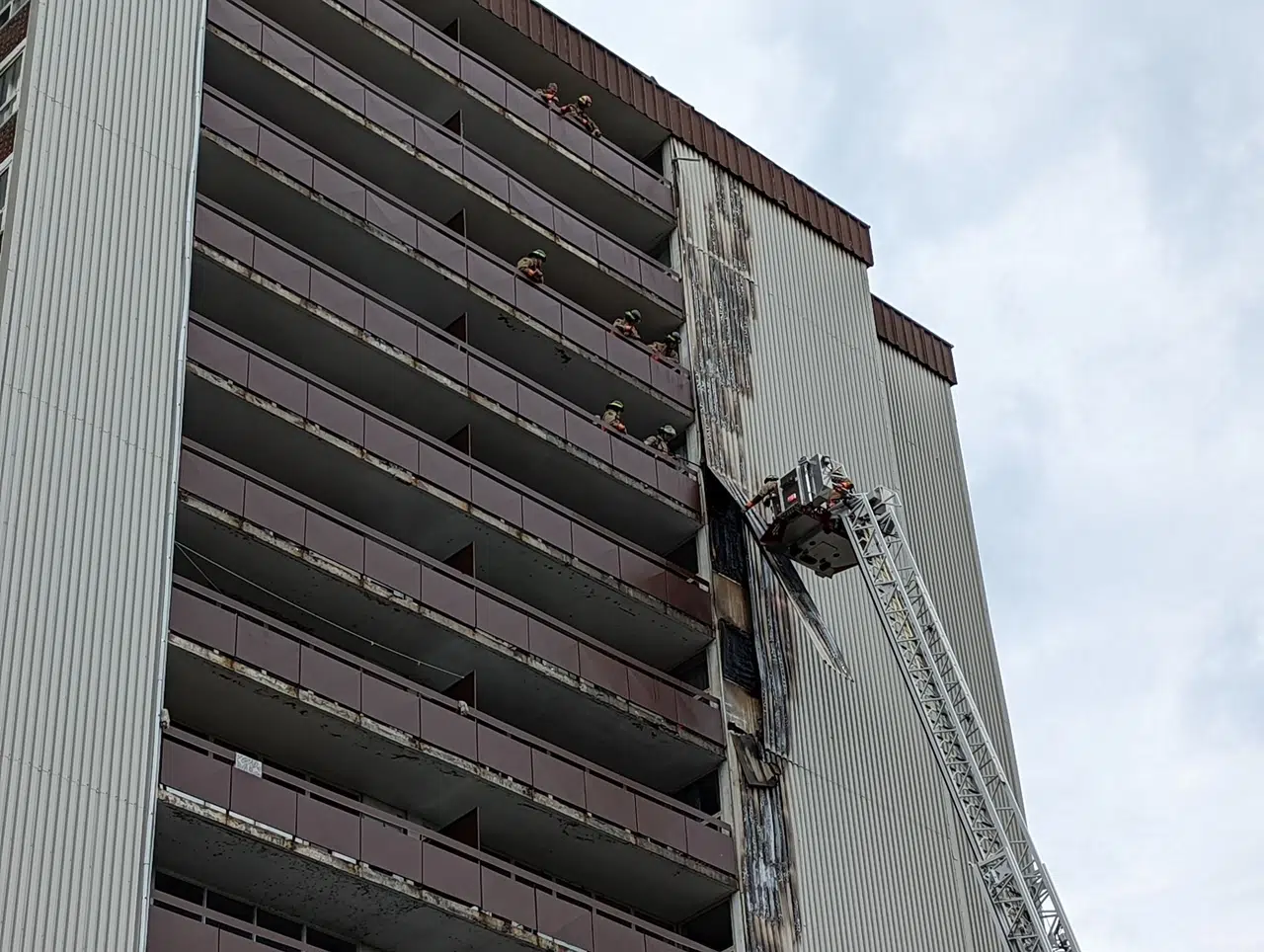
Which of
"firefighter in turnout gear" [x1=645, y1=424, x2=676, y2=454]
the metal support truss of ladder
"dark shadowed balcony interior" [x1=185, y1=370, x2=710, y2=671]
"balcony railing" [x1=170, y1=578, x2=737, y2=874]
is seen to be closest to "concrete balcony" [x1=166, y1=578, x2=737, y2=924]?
"balcony railing" [x1=170, y1=578, x2=737, y2=874]

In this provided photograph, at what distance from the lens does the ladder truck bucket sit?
56.7 metres

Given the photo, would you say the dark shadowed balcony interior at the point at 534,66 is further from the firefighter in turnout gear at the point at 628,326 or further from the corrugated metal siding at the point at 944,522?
the corrugated metal siding at the point at 944,522

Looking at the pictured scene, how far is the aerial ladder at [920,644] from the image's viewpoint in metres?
53.3

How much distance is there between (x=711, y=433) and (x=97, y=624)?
24.2 meters

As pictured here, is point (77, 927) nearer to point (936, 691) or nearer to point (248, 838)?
point (248, 838)

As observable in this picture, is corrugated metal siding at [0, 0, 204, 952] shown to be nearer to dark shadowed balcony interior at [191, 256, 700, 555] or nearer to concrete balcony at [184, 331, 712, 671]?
dark shadowed balcony interior at [191, 256, 700, 555]

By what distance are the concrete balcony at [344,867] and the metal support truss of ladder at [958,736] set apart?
1006cm

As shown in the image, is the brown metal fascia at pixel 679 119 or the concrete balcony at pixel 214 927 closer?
the concrete balcony at pixel 214 927

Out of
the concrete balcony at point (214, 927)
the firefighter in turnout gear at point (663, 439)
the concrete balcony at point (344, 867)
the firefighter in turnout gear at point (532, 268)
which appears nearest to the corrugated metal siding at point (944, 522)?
the firefighter in turnout gear at point (663, 439)

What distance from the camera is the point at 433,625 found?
4978 cm

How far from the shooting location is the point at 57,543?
134 feet

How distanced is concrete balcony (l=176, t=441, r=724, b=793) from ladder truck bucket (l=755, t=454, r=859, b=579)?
17.4 feet

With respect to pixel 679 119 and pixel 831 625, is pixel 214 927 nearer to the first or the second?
pixel 831 625

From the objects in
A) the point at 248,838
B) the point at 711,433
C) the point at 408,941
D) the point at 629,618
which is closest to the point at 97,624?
the point at 248,838
